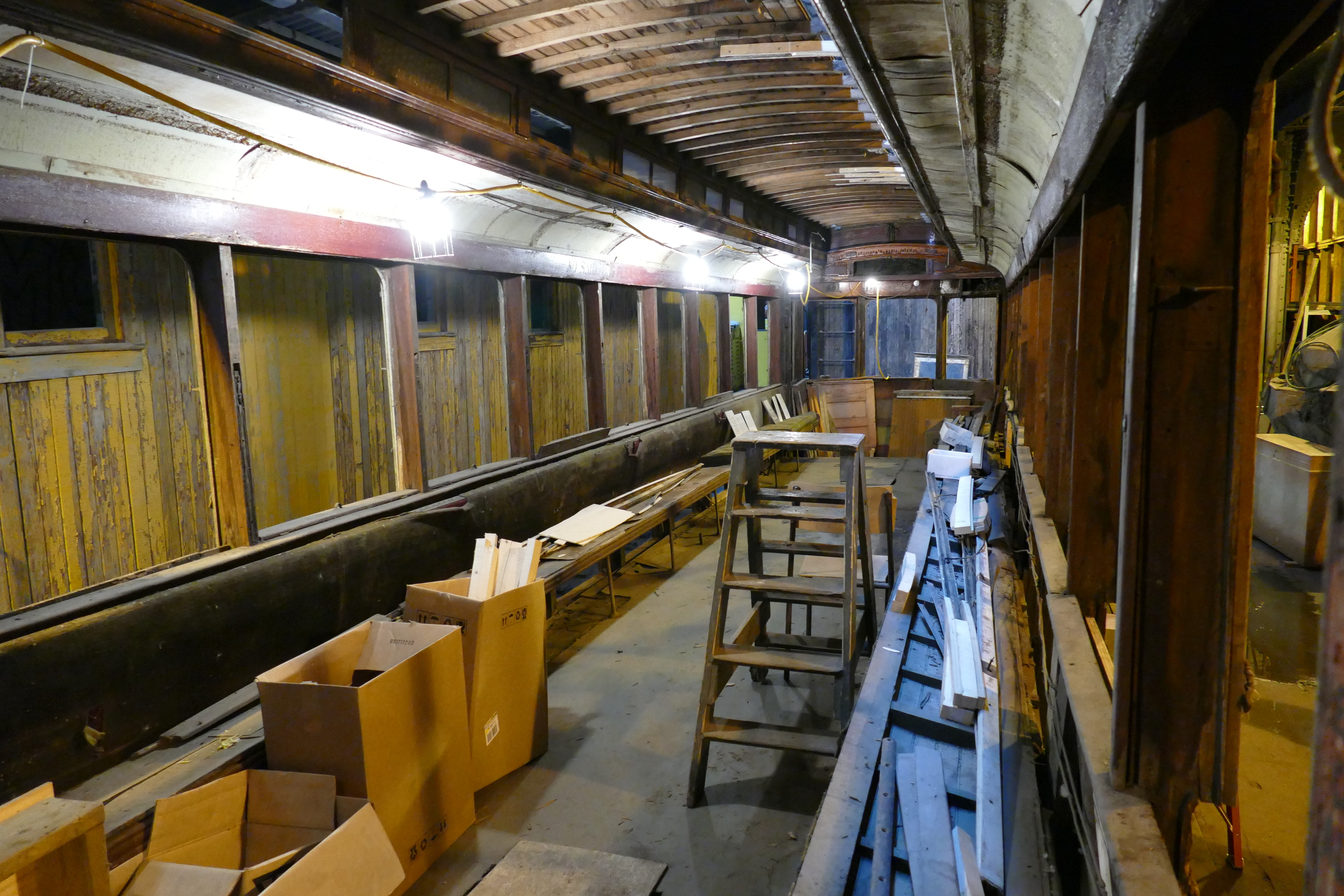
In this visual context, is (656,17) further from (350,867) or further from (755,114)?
(350,867)

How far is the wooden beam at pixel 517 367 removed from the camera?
647 centimetres

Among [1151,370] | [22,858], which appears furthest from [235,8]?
[1151,370]

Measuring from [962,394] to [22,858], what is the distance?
12.9m

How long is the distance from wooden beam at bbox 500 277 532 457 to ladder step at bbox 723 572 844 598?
9.48 feet

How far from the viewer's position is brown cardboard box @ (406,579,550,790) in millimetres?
3785

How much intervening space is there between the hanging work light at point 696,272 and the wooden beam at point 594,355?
2163 mm

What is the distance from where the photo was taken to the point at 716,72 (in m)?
4.76

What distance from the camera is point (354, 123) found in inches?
148

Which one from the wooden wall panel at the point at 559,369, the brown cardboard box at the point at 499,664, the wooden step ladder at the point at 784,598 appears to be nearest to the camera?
the brown cardboard box at the point at 499,664

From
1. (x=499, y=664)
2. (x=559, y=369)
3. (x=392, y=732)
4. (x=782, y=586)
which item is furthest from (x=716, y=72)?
(x=559, y=369)

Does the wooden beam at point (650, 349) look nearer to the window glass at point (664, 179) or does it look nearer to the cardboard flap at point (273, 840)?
the window glass at point (664, 179)

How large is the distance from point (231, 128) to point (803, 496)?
11.4ft

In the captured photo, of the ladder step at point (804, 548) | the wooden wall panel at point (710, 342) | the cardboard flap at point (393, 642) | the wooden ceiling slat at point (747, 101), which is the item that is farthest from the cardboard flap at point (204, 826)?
the wooden wall panel at point (710, 342)

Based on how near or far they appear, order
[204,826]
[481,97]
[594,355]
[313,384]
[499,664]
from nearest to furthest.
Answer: [204,826] → [499,664] → [481,97] → [313,384] → [594,355]
